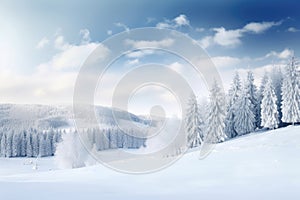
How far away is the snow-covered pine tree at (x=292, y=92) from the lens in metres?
47.1

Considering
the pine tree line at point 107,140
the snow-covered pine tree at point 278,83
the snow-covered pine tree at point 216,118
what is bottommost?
the pine tree line at point 107,140

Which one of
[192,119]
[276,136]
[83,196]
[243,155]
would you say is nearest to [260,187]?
[83,196]

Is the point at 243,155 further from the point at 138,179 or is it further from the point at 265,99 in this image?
the point at 265,99

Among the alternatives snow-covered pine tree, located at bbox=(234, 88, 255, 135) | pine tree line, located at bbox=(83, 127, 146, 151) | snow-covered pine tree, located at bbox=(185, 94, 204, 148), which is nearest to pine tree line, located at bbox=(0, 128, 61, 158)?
pine tree line, located at bbox=(83, 127, 146, 151)

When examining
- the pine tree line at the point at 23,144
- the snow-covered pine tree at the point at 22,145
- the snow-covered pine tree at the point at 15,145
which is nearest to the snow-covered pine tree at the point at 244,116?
the pine tree line at the point at 23,144

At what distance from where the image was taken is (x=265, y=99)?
4881 centimetres

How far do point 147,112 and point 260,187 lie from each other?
24.6ft

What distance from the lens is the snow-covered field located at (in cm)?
1213

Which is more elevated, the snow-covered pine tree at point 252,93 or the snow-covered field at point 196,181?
the snow-covered pine tree at point 252,93

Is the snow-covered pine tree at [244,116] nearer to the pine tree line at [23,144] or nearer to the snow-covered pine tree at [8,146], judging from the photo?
the pine tree line at [23,144]

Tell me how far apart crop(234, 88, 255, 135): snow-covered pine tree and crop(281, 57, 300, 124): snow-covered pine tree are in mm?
5613

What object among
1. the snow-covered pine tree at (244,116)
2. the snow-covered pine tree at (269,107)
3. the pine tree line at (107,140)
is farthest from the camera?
the pine tree line at (107,140)

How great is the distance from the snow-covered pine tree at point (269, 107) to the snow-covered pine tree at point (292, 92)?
5.80 feet

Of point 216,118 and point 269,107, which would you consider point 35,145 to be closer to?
point 216,118
